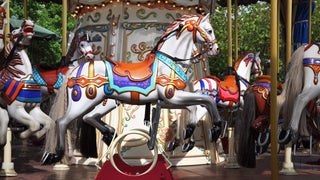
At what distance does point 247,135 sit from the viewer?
752 cm

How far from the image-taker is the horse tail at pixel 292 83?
6859 millimetres

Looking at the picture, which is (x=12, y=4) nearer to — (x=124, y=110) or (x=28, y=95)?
(x=124, y=110)

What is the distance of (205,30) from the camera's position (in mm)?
6426

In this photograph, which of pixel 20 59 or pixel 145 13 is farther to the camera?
pixel 145 13

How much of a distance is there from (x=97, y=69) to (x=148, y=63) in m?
0.64

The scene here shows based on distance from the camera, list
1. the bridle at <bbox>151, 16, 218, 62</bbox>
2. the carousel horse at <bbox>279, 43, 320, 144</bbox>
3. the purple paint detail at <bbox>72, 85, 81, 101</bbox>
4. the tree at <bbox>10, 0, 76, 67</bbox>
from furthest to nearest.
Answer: the tree at <bbox>10, 0, 76, 67</bbox> → the carousel horse at <bbox>279, 43, 320, 144</bbox> → the bridle at <bbox>151, 16, 218, 62</bbox> → the purple paint detail at <bbox>72, 85, 81, 101</bbox>

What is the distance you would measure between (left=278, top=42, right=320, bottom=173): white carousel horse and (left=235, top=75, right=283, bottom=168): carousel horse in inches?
23.8

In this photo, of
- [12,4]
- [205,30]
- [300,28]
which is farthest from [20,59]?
[12,4]

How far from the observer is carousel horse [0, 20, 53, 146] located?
21.8ft

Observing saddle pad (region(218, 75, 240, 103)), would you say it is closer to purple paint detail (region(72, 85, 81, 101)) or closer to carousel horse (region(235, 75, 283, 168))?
carousel horse (region(235, 75, 283, 168))

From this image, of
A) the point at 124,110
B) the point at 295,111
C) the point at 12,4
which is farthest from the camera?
the point at 12,4

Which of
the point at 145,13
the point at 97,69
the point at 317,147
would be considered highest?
the point at 145,13

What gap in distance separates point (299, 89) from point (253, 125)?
3.34 feet

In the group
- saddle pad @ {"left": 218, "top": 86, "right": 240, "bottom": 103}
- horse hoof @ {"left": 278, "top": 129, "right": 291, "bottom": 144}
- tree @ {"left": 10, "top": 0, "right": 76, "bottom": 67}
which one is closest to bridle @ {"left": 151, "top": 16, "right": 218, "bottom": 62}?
horse hoof @ {"left": 278, "top": 129, "right": 291, "bottom": 144}
